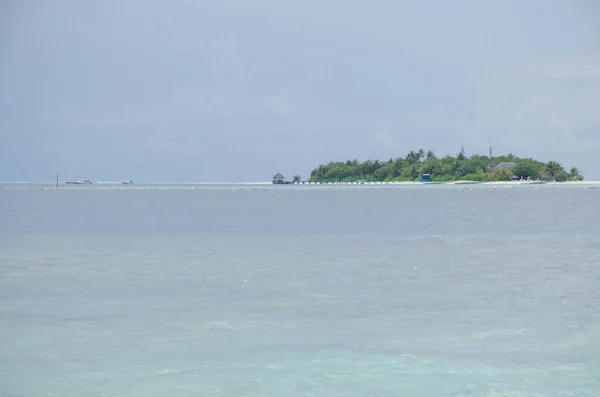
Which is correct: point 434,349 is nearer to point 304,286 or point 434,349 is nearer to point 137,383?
point 137,383

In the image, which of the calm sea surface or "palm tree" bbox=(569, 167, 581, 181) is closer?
the calm sea surface

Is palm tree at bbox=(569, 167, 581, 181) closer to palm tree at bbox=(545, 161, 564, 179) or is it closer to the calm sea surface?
palm tree at bbox=(545, 161, 564, 179)

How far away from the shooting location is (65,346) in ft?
38.4

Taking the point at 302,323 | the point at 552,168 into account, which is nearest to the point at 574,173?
the point at 552,168

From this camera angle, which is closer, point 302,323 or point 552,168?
point 302,323

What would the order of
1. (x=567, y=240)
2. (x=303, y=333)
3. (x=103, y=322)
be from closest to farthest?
(x=303, y=333) < (x=103, y=322) < (x=567, y=240)

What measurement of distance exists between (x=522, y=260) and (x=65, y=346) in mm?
15467

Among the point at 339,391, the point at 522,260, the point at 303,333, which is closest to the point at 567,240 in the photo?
the point at 522,260

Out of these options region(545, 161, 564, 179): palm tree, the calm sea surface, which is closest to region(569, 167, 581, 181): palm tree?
region(545, 161, 564, 179): palm tree

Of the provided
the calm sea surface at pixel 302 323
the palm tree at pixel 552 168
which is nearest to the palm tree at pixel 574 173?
the palm tree at pixel 552 168

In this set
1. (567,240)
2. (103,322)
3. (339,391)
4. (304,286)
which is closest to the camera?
(339,391)

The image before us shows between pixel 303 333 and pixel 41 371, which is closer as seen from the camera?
pixel 41 371

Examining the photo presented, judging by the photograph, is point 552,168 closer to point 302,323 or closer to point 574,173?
point 574,173

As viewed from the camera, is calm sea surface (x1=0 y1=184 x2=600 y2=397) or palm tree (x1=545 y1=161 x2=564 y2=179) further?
palm tree (x1=545 y1=161 x2=564 y2=179)
